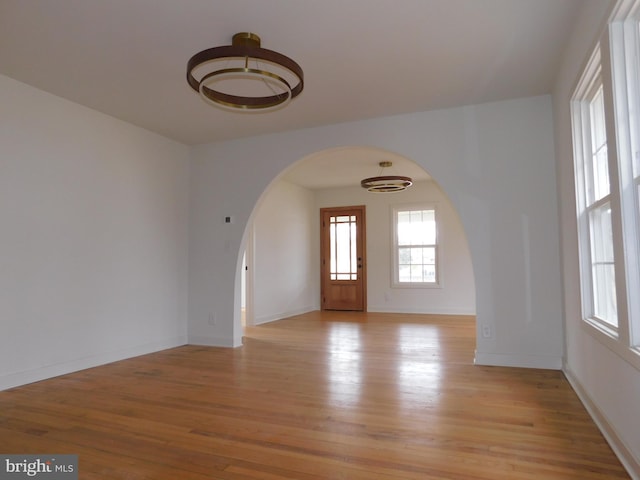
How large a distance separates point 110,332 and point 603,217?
4481 mm

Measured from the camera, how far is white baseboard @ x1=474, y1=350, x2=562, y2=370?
3.98 meters

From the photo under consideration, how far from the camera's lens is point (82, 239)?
13.8 feet

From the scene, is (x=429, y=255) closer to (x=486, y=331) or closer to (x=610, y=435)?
(x=486, y=331)

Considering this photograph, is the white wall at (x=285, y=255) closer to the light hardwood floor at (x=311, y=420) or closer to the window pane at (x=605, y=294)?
the light hardwood floor at (x=311, y=420)

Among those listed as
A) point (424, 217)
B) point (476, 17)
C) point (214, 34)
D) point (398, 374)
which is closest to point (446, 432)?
point (398, 374)

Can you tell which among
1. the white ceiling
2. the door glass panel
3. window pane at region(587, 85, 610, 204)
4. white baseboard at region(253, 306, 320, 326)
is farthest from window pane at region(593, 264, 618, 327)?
the door glass panel

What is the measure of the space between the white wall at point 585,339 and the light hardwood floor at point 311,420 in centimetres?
13

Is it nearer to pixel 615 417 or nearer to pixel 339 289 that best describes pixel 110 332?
pixel 615 417

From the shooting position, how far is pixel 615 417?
7.47 ft

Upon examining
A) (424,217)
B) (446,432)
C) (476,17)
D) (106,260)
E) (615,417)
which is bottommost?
(446,432)

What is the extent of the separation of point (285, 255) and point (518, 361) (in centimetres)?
490

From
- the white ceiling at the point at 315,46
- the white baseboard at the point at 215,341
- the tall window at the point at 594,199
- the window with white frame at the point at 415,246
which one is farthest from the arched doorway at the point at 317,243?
the tall window at the point at 594,199

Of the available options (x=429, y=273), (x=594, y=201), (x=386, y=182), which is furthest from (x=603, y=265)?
(x=429, y=273)

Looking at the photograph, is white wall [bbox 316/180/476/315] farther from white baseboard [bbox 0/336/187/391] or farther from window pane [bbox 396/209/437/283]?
white baseboard [bbox 0/336/187/391]
